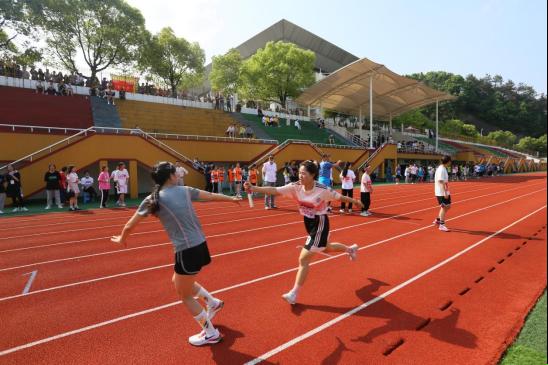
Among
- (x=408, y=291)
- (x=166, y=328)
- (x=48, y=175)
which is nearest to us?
(x=166, y=328)

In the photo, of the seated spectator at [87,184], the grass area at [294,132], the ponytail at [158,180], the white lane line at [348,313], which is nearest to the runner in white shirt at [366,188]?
the white lane line at [348,313]

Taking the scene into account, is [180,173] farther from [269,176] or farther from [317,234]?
[317,234]

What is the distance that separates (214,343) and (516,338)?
3.41 meters

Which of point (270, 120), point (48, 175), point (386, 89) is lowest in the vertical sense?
point (48, 175)

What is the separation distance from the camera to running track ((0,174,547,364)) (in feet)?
12.4

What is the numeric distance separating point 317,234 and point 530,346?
8.62 feet

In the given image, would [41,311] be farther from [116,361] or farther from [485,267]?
[485,267]

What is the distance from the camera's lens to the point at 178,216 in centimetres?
371

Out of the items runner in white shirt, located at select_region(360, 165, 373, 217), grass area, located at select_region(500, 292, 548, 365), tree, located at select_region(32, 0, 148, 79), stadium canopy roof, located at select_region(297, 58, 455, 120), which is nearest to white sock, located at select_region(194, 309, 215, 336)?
grass area, located at select_region(500, 292, 548, 365)

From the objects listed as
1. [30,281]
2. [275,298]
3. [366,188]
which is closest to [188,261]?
[275,298]

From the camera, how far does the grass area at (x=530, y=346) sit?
349cm

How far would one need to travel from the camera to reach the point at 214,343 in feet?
12.8

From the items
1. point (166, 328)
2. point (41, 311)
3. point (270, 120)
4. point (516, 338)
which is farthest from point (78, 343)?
point (270, 120)

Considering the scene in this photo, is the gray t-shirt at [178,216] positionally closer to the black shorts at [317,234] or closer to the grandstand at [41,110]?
the black shorts at [317,234]
